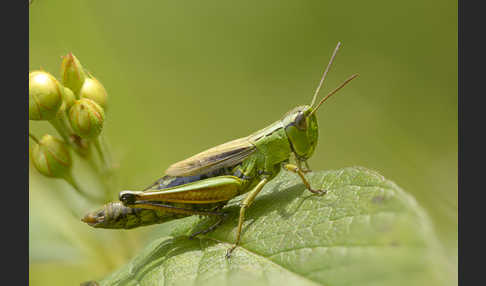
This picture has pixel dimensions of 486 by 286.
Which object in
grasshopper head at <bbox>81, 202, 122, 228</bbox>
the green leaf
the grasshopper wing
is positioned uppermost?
the grasshopper wing

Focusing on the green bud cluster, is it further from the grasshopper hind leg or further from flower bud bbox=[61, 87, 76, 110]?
the grasshopper hind leg

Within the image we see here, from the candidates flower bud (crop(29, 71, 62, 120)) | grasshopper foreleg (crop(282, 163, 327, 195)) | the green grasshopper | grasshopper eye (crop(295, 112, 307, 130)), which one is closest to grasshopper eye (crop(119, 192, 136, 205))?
the green grasshopper

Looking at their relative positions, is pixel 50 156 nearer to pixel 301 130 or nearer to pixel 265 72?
pixel 301 130

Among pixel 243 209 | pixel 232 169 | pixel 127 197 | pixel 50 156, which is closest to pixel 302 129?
pixel 232 169

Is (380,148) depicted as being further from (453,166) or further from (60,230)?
(60,230)

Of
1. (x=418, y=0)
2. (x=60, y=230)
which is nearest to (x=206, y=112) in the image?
(x=60, y=230)

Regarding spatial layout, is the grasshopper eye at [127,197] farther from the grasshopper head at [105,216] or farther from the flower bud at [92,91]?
the flower bud at [92,91]

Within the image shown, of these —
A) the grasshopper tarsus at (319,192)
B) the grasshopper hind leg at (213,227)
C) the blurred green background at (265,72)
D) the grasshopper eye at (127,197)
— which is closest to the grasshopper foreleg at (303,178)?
the grasshopper tarsus at (319,192)
